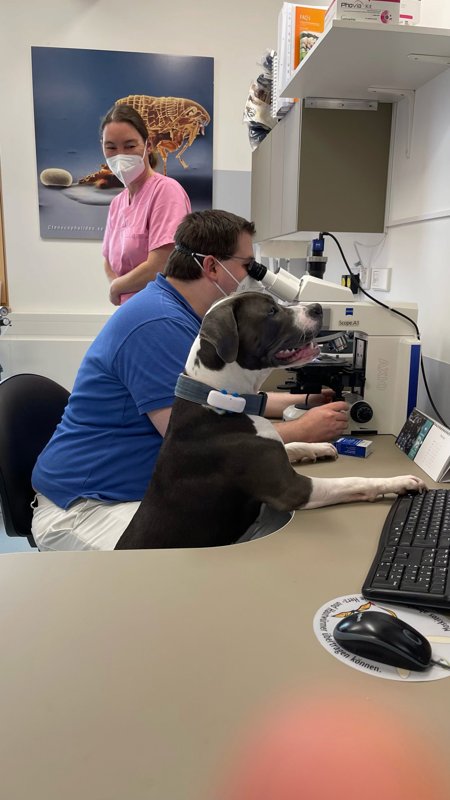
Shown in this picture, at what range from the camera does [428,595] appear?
77 centimetres

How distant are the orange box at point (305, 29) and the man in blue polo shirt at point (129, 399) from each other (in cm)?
105

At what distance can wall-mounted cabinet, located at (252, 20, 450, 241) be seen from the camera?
1.74 meters

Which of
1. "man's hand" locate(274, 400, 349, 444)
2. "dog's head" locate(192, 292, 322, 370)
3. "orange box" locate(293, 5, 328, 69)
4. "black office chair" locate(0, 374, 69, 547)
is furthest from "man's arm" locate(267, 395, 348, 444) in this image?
"orange box" locate(293, 5, 328, 69)

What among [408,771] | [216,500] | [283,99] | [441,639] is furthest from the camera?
[283,99]

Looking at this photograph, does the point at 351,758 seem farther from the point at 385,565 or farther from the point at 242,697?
the point at 385,565

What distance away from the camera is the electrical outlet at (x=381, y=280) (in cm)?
212

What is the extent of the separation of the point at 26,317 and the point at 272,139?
1.81 m

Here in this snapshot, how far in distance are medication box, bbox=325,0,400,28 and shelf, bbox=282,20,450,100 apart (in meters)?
0.03

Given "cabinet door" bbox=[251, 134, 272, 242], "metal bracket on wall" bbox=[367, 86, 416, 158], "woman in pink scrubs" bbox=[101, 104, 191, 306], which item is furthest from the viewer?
"cabinet door" bbox=[251, 134, 272, 242]

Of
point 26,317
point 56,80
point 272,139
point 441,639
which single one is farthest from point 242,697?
point 56,80

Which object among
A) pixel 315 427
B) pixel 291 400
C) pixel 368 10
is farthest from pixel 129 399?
pixel 368 10

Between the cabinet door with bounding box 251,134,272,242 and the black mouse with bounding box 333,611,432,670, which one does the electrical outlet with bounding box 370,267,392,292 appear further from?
the black mouse with bounding box 333,611,432,670

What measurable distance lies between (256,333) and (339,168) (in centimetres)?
114

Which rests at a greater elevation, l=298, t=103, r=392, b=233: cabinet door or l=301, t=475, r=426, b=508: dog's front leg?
l=298, t=103, r=392, b=233: cabinet door
